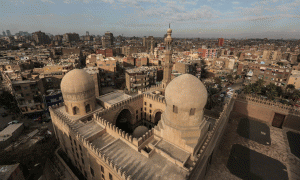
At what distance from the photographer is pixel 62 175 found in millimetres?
24797

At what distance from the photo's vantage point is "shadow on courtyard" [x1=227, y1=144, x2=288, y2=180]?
23156 millimetres

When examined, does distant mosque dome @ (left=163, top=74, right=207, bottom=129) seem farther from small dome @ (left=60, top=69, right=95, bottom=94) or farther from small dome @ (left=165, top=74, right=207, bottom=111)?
small dome @ (left=60, top=69, right=95, bottom=94)

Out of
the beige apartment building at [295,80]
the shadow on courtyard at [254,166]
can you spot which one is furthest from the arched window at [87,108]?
the beige apartment building at [295,80]

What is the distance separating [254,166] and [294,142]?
1401 cm

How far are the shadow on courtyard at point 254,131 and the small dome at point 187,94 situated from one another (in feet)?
78.1

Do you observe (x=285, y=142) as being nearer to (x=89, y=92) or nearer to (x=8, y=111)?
(x=89, y=92)

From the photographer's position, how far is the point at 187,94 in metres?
16.5

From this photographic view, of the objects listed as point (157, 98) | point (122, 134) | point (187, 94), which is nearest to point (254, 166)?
point (187, 94)

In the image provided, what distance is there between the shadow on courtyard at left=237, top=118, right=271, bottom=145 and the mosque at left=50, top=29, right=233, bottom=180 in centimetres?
1653

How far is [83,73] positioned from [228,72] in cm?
7667

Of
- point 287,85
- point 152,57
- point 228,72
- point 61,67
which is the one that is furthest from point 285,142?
point 152,57

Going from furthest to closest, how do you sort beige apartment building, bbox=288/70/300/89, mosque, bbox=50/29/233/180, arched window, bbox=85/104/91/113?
1. beige apartment building, bbox=288/70/300/89
2. arched window, bbox=85/104/91/113
3. mosque, bbox=50/29/233/180

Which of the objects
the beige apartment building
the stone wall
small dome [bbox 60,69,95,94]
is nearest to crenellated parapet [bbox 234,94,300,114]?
the stone wall

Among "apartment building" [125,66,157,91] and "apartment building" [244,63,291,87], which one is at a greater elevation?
"apartment building" [244,63,291,87]
